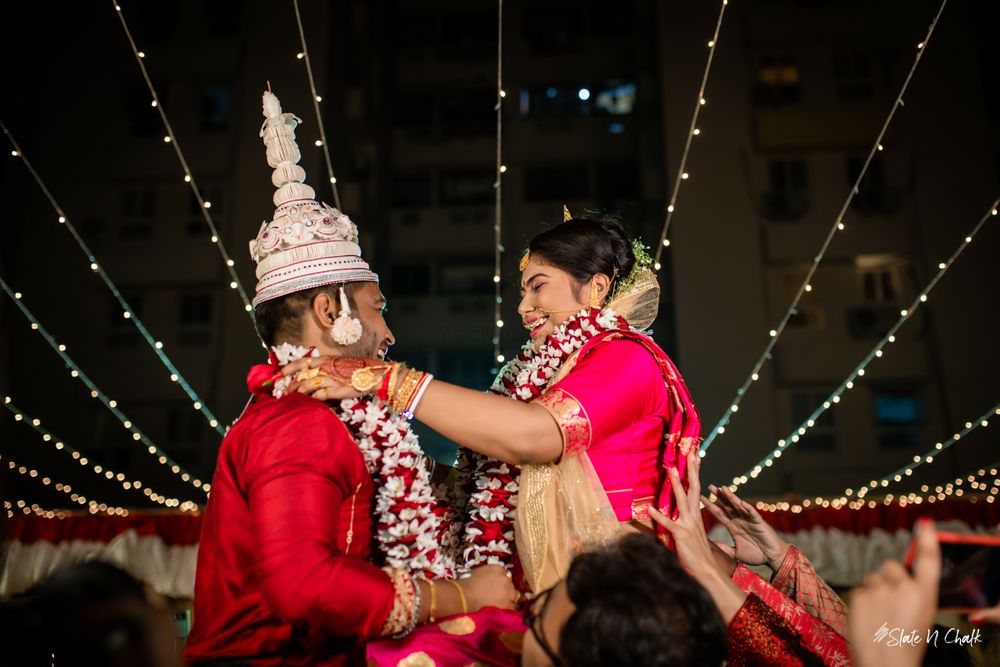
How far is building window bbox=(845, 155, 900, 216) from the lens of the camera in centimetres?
1513

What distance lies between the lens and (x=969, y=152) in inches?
594

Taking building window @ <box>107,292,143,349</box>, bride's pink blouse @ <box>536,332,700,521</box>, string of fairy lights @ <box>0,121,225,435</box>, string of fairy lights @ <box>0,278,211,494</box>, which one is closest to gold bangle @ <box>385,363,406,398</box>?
bride's pink blouse @ <box>536,332,700,521</box>

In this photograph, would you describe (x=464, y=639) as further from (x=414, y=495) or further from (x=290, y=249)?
(x=290, y=249)

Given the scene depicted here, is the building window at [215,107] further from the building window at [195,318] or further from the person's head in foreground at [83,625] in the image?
the person's head in foreground at [83,625]

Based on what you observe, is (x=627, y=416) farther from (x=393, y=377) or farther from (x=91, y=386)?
(x=91, y=386)

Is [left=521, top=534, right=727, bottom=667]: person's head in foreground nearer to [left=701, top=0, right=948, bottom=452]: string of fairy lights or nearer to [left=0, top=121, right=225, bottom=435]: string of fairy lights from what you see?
[left=0, top=121, right=225, bottom=435]: string of fairy lights

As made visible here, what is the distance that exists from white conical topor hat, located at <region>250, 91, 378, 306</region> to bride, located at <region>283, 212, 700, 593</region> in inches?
15.0

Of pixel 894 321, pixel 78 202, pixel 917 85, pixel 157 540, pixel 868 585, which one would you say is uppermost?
pixel 917 85

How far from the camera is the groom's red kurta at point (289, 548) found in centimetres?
174

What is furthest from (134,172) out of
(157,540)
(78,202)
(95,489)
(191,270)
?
(157,540)

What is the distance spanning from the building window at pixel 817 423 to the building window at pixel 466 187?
26.3ft

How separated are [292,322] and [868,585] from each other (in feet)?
5.73

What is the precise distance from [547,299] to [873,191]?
14869 millimetres

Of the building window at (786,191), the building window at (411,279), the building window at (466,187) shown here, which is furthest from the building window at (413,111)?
the building window at (786,191)
